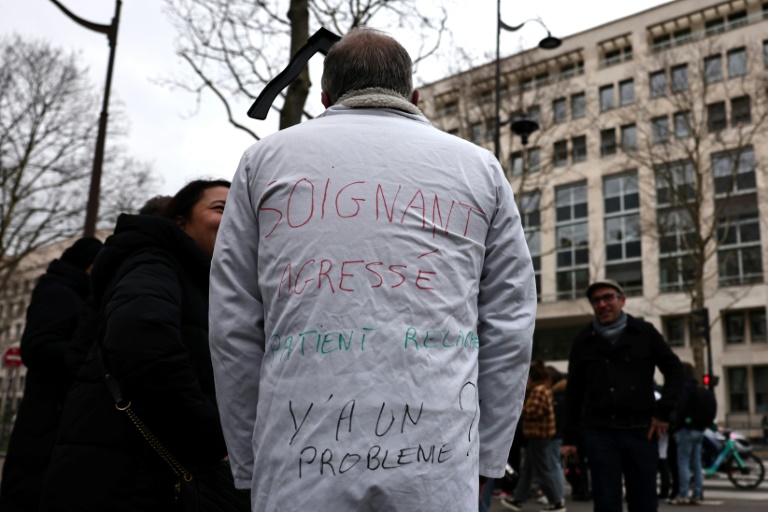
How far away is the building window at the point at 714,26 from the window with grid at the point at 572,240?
1105 centimetres

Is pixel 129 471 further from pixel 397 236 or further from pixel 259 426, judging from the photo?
pixel 397 236

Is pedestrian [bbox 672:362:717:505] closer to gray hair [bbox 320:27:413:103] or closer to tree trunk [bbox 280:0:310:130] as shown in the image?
tree trunk [bbox 280:0:310:130]

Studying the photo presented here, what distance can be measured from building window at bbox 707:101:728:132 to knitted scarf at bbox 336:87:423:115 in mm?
32199

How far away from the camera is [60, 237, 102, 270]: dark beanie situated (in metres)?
4.45

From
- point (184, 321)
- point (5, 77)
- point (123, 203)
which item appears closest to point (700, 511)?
point (184, 321)

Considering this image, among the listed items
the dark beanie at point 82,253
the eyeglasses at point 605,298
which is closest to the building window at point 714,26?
the eyeglasses at point 605,298

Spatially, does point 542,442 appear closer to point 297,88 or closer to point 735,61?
point 297,88

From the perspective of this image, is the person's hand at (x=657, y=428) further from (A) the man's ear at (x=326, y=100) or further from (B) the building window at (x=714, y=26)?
(B) the building window at (x=714, y=26)

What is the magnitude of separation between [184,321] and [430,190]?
109 cm

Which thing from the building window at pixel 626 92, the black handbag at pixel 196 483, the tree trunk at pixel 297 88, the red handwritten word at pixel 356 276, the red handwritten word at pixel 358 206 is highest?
the building window at pixel 626 92

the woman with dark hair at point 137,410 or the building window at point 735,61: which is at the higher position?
the building window at point 735,61

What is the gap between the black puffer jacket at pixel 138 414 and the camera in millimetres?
2254

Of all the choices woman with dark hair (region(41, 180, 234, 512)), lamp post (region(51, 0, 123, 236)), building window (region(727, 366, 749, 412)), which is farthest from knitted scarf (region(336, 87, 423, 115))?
building window (region(727, 366, 749, 412))

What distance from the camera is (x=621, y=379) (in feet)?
18.8
